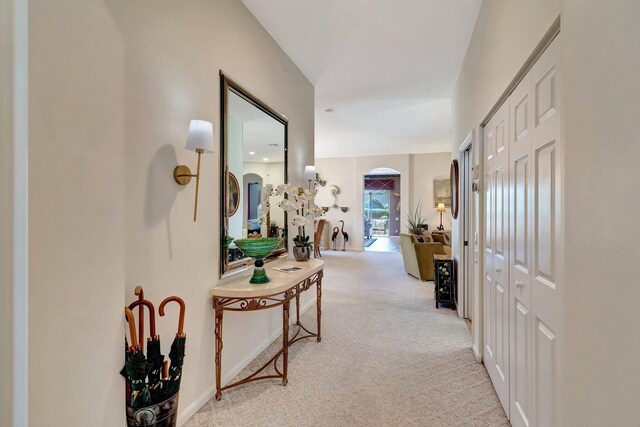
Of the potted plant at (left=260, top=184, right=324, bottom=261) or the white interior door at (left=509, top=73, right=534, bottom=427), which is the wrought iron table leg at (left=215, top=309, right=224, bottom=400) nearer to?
the potted plant at (left=260, top=184, right=324, bottom=261)

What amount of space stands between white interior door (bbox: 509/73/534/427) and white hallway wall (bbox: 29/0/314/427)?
190 centimetres

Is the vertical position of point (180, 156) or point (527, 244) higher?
point (180, 156)

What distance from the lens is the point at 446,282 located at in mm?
3930

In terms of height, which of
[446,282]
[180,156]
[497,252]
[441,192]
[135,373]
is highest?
[441,192]

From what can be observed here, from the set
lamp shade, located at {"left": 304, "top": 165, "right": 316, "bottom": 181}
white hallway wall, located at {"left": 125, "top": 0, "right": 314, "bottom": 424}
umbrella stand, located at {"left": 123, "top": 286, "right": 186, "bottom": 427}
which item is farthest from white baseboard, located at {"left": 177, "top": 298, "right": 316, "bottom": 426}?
lamp shade, located at {"left": 304, "top": 165, "right": 316, "bottom": 181}

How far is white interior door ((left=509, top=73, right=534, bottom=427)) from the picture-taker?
1491 millimetres

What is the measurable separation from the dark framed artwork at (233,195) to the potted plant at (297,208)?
372mm

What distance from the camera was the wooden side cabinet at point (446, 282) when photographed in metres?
3.92

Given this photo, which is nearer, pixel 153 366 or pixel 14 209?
pixel 14 209

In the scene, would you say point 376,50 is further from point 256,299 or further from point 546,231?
point 256,299

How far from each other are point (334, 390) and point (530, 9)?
2.54 m

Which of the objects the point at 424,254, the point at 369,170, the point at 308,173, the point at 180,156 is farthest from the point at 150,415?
the point at 369,170

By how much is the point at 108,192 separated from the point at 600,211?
1.66 m

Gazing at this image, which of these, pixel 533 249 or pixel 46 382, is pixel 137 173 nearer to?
pixel 46 382
